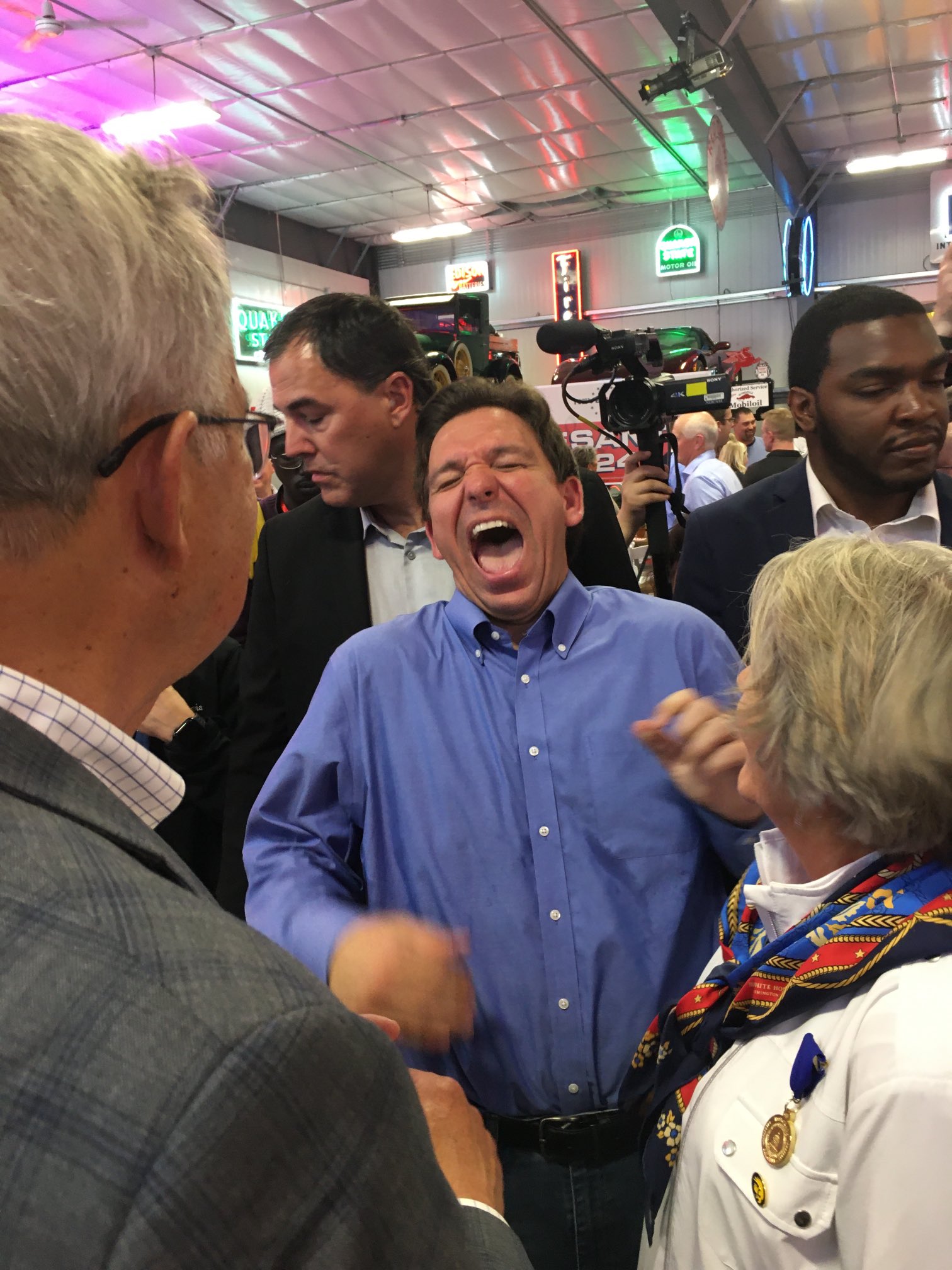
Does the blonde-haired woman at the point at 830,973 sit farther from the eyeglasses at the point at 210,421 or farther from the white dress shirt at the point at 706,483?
the white dress shirt at the point at 706,483

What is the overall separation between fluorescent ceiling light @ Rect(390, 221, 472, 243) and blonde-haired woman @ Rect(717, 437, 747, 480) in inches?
232

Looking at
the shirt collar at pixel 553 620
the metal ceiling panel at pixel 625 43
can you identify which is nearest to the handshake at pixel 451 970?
the shirt collar at pixel 553 620

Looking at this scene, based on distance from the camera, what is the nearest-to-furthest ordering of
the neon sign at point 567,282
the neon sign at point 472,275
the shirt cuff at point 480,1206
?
the shirt cuff at point 480,1206
the neon sign at point 567,282
the neon sign at point 472,275

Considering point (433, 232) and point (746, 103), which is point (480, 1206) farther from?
point (433, 232)

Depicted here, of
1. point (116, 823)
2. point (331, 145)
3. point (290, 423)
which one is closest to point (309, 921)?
point (116, 823)

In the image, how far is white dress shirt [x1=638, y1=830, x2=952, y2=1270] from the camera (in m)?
0.88

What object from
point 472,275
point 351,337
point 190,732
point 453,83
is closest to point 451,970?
point 190,732

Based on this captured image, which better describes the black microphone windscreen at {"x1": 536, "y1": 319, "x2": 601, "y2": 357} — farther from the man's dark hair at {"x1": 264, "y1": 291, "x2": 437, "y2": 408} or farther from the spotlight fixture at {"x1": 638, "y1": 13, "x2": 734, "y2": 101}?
the spotlight fixture at {"x1": 638, "y1": 13, "x2": 734, "y2": 101}

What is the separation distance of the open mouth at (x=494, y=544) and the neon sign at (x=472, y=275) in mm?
12979

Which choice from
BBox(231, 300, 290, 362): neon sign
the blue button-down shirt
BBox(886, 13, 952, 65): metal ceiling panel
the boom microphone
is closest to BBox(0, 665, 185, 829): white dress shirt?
the blue button-down shirt

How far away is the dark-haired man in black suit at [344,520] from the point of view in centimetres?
211

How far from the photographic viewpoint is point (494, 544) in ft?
5.59

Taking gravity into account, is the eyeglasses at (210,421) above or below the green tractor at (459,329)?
below

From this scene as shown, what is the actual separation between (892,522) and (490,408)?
108 cm
